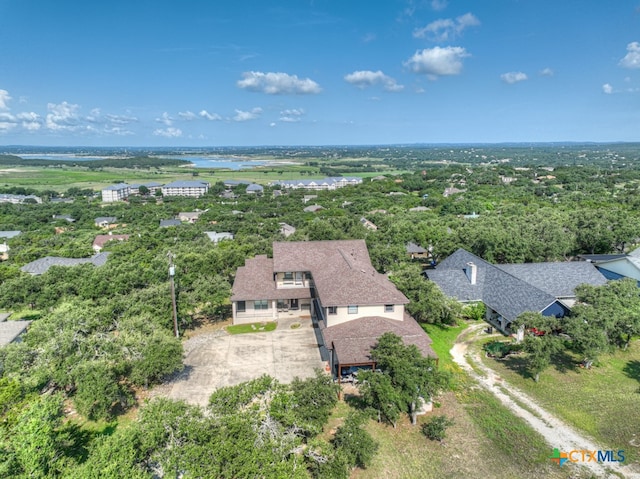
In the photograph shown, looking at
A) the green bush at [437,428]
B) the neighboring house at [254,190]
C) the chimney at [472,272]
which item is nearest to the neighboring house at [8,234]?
the neighboring house at [254,190]

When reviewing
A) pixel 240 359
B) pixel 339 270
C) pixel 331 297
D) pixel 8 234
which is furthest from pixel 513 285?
pixel 8 234

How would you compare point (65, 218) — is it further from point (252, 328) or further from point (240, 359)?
point (240, 359)

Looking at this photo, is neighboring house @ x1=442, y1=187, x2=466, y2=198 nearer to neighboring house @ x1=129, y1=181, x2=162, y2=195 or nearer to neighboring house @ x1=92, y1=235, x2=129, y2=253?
neighboring house @ x1=92, y1=235, x2=129, y2=253

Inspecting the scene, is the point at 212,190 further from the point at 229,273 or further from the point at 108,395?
the point at 108,395

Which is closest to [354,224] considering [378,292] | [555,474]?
[378,292]

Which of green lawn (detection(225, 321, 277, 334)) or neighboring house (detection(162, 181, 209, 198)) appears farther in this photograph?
neighboring house (detection(162, 181, 209, 198))

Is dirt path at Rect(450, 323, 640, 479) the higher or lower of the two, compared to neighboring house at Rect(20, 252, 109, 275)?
lower

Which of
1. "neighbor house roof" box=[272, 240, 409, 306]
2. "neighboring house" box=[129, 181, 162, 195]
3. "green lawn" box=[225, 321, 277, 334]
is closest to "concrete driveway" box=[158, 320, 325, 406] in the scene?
"green lawn" box=[225, 321, 277, 334]

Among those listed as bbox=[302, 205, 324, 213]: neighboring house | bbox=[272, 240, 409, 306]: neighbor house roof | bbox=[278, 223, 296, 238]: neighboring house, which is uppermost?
bbox=[272, 240, 409, 306]: neighbor house roof
